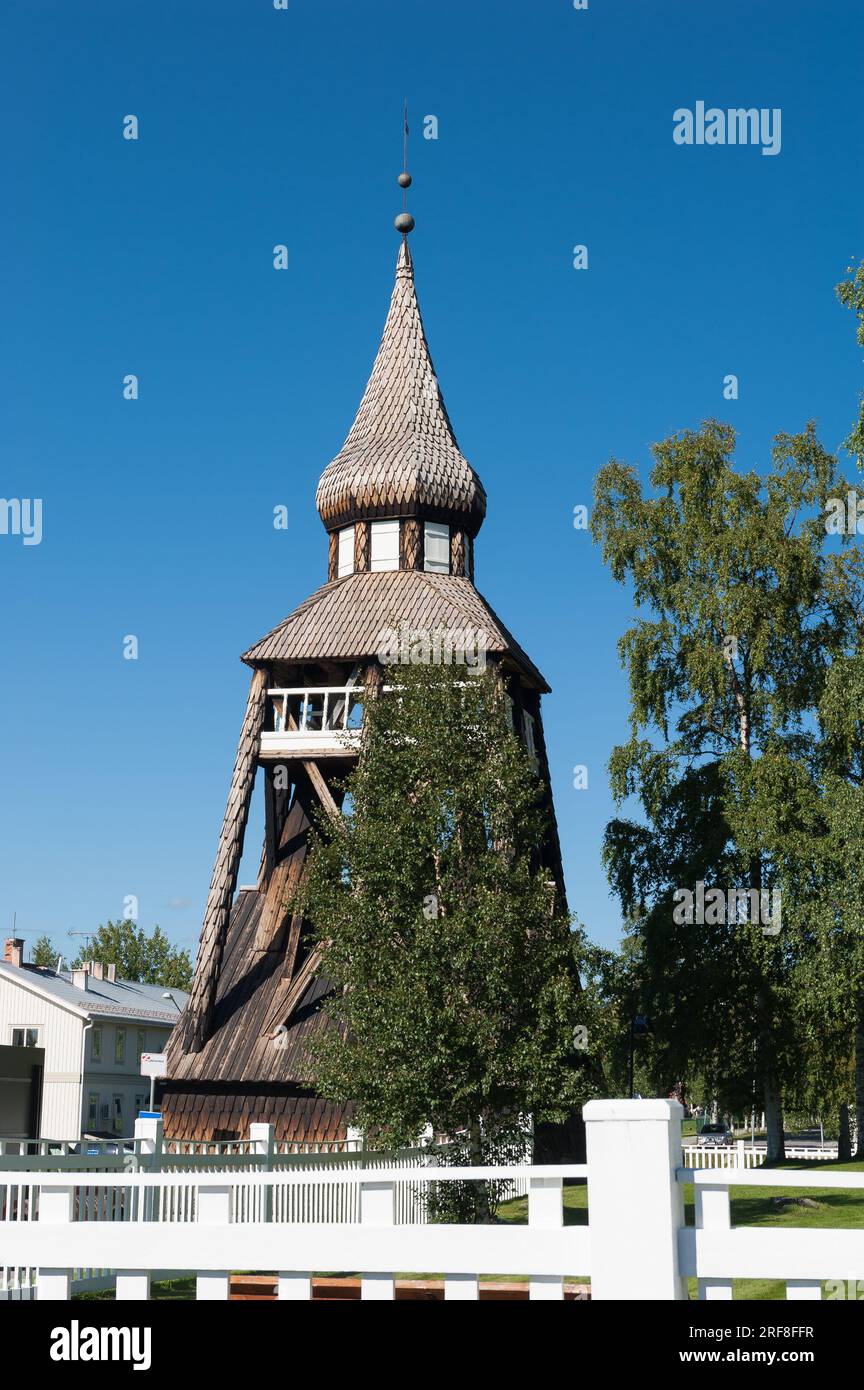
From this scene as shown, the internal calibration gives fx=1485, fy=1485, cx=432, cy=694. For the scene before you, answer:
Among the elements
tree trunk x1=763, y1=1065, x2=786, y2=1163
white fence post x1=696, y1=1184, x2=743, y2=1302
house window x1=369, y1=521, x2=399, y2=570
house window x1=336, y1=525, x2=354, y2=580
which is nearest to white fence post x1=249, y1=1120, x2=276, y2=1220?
white fence post x1=696, y1=1184, x2=743, y2=1302

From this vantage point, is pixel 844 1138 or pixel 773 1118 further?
pixel 844 1138

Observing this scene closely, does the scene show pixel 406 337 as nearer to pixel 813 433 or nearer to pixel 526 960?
pixel 813 433

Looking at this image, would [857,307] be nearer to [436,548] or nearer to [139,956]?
[436,548]

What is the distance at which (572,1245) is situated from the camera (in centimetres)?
435

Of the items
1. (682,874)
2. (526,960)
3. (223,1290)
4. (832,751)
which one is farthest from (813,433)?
(223,1290)

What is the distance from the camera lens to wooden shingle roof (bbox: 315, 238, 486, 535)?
38781mm

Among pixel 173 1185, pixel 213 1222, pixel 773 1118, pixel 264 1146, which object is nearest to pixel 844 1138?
pixel 773 1118

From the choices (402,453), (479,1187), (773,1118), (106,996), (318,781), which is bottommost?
(773,1118)

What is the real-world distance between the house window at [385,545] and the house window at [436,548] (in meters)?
0.81

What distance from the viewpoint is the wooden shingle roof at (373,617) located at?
35.2 metres

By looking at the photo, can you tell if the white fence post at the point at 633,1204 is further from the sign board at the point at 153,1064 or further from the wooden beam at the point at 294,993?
the wooden beam at the point at 294,993

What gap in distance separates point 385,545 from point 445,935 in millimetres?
19329

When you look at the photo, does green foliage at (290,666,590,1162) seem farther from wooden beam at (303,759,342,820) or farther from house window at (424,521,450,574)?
house window at (424,521,450,574)
